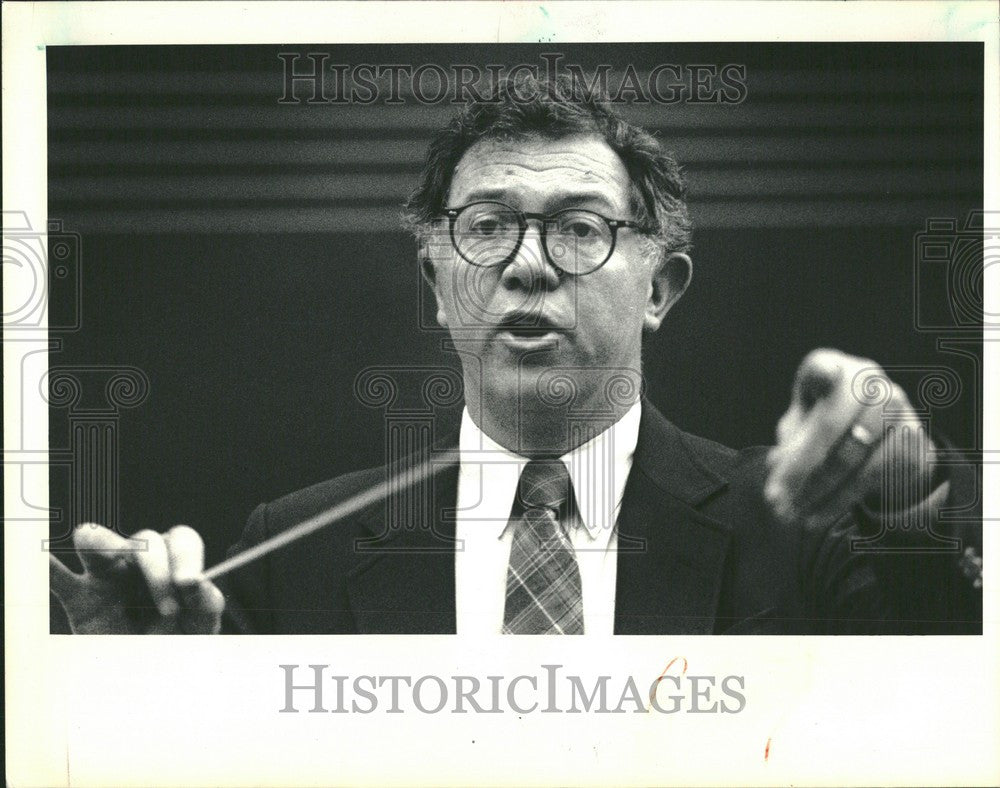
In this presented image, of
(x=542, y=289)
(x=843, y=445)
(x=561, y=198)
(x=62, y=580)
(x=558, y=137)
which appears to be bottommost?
(x=62, y=580)

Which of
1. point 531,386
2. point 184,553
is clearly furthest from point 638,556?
point 184,553

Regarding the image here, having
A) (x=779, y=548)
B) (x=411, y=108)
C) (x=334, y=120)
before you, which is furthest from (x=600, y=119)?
(x=779, y=548)

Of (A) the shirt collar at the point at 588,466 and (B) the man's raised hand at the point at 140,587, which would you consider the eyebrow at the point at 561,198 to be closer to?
(A) the shirt collar at the point at 588,466

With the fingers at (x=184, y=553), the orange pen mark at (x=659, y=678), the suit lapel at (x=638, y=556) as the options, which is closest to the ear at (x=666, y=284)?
the suit lapel at (x=638, y=556)

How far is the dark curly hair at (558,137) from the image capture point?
3367 mm

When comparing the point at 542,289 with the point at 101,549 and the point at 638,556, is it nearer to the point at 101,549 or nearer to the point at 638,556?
the point at 638,556

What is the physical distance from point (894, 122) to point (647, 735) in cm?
196

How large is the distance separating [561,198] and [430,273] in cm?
44

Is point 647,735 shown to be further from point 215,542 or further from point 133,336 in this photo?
point 133,336

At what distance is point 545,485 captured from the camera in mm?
3396

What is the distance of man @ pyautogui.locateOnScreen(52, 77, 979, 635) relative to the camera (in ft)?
11.0

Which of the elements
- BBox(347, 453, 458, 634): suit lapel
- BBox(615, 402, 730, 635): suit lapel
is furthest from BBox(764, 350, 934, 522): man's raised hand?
BBox(347, 453, 458, 634): suit lapel

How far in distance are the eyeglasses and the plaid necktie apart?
23.7 inches

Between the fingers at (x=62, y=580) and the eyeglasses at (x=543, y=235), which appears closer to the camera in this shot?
the eyeglasses at (x=543, y=235)
